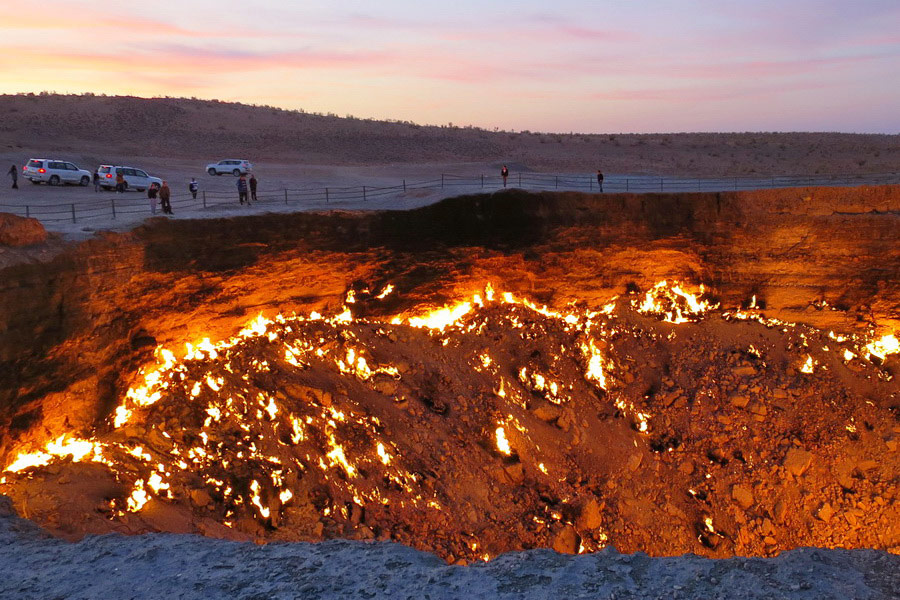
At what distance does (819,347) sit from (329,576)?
14.8 meters

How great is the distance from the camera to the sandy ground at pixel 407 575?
25.1ft

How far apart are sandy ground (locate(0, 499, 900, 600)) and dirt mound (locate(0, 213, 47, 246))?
224 inches

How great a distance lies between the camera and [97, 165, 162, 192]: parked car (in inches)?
1089

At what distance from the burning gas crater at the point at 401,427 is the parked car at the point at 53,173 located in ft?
55.4

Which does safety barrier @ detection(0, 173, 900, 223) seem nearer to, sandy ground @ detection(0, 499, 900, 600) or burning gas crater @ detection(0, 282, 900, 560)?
burning gas crater @ detection(0, 282, 900, 560)

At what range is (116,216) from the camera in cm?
1700

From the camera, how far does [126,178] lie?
2781 centimetres

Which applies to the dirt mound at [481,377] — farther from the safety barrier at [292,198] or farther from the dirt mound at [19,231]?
the safety barrier at [292,198]

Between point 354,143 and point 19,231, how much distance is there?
42760 mm

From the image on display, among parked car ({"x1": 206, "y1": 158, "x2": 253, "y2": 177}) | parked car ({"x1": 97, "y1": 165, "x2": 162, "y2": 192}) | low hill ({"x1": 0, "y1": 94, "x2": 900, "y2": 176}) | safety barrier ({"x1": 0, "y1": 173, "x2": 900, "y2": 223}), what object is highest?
low hill ({"x1": 0, "y1": 94, "x2": 900, "y2": 176})

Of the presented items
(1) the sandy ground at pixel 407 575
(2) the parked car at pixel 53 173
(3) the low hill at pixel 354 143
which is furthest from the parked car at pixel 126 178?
(1) the sandy ground at pixel 407 575

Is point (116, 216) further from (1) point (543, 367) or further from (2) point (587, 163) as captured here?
(2) point (587, 163)

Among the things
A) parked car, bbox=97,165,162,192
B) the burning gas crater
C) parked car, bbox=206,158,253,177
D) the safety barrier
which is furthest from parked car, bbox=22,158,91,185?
the burning gas crater

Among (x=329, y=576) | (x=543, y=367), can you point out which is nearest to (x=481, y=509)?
(x=543, y=367)
